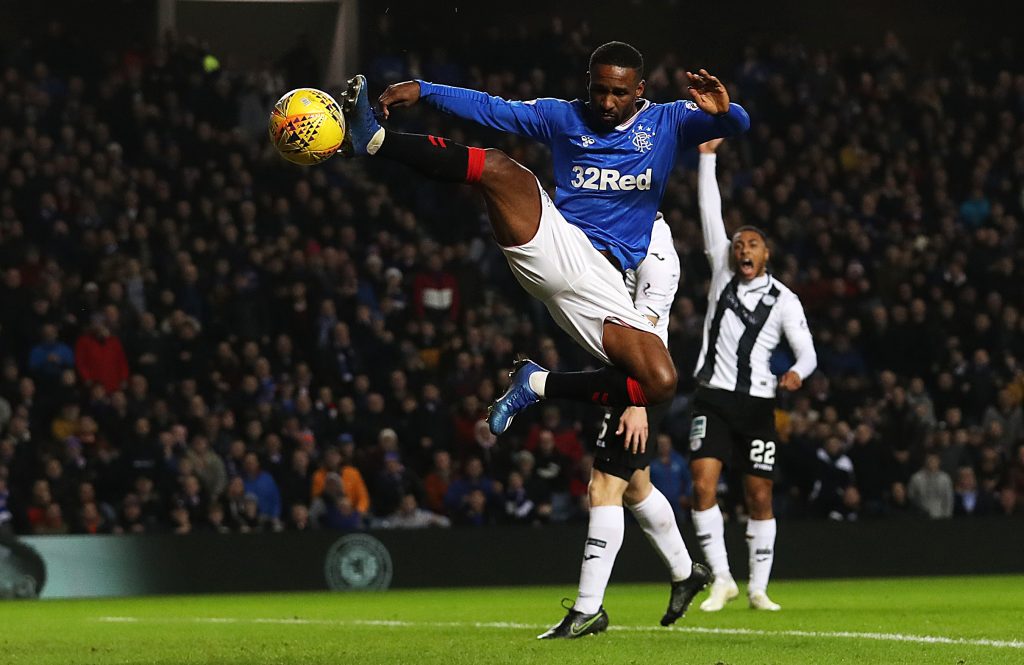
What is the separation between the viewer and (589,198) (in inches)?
303

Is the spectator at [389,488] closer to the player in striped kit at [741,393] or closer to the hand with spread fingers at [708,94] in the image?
the player in striped kit at [741,393]

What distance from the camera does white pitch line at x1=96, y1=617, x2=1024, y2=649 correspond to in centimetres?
756

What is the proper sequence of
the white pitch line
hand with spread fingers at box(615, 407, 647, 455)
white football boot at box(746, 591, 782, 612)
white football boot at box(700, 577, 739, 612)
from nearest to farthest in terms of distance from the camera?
the white pitch line < hand with spread fingers at box(615, 407, 647, 455) < white football boot at box(700, 577, 739, 612) < white football boot at box(746, 591, 782, 612)

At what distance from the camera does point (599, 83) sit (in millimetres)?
7410

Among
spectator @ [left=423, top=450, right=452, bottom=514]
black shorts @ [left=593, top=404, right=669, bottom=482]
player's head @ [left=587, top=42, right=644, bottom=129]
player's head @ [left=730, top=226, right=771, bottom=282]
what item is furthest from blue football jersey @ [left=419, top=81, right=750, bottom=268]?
spectator @ [left=423, top=450, right=452, bottom=514]

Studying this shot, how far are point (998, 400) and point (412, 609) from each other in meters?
8.85

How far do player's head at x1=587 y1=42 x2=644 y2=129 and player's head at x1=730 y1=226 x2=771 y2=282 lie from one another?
310 cm

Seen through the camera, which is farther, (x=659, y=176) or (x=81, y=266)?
(x=81, y=266)

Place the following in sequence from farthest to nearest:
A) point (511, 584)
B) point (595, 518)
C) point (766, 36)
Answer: point (766, 36) → point (511, 584) → point (595, 518)

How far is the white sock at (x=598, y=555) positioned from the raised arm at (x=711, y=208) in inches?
91.8

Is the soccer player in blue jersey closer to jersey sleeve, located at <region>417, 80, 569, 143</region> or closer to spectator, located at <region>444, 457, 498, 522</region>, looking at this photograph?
jersey sleeve, located at <region>417, 80, 569, 143</region>

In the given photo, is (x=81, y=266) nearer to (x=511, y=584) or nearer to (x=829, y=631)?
(x=511, y=584)

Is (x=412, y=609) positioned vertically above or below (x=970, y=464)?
below

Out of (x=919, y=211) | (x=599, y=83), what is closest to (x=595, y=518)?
(x=599, y=83)
